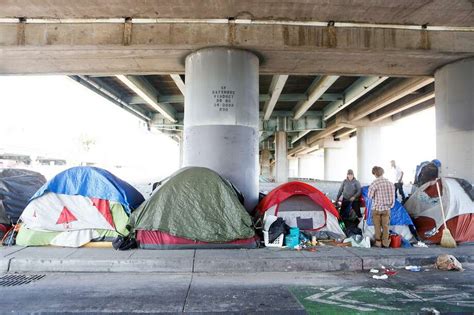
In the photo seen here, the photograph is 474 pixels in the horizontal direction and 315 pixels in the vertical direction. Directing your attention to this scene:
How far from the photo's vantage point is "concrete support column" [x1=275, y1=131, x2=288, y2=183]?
3588 centimetres

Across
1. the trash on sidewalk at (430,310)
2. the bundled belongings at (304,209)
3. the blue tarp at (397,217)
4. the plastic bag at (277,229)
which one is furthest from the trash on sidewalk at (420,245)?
the trash on sidewalk at (430,310)

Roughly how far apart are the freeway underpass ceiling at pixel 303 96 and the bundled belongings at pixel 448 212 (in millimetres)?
8400

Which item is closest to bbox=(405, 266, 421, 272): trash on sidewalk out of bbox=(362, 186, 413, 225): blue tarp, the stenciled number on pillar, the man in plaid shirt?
the man in plaid shirt

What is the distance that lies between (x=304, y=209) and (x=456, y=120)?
19.6ft

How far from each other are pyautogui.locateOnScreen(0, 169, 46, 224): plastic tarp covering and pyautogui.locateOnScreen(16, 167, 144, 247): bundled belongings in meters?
0.90

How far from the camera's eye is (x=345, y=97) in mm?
20641

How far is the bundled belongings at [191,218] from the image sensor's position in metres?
7.22

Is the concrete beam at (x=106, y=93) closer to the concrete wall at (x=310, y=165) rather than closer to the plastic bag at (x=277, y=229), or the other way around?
the plastic bag at (x=277, y=229)

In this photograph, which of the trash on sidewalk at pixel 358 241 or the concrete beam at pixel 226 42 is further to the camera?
the concrete beam at pixel 226 42

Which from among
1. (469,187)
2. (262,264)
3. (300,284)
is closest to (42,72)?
(262,264)

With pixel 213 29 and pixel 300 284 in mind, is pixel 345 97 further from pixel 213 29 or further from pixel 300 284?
pixel 300 284

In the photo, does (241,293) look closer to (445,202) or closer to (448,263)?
(448,263)

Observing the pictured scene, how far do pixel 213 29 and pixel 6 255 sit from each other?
715 cm

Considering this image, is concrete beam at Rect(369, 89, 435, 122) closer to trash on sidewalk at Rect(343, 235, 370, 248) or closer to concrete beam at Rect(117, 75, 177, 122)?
trash on sidewalk at Rect(343, 235, 370, 248)
